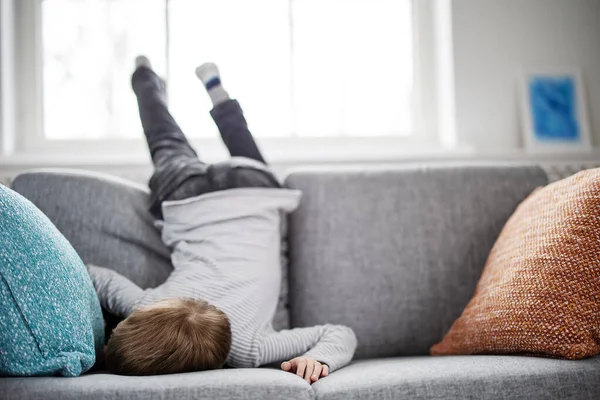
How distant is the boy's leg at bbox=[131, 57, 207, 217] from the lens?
1.84m

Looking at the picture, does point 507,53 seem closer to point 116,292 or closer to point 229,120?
point 229,120

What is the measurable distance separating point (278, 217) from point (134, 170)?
33.2 inches

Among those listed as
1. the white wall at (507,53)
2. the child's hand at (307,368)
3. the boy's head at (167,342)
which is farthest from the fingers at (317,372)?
the white wall at (507,53)

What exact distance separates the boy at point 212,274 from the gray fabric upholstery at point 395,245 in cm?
11

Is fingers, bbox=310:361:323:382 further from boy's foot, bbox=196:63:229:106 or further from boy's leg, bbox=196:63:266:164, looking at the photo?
boy's foot, bbox=196:63:229:106

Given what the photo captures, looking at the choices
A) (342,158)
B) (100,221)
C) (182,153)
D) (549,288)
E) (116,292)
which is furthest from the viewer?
(342,158)

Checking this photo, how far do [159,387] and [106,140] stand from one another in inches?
71.0

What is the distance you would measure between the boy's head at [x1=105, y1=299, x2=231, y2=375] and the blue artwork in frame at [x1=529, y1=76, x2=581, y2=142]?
185 centimetres

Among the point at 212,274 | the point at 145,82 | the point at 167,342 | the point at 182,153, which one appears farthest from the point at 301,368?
the point at 145,82

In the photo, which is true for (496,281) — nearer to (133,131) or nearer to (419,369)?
(419,369)

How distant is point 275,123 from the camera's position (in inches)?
112

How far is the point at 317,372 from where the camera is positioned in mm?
1320

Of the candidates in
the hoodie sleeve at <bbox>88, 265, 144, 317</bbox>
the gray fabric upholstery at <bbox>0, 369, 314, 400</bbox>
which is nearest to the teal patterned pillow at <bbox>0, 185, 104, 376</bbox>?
the gray fabric upholstery at <bbox>0, 369, 314, 400</bbox>

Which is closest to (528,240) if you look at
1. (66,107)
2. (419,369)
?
(419,369)
